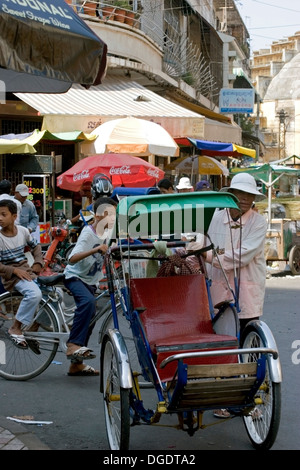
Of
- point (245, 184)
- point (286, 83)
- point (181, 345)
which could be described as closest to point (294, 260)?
point (245, 184)

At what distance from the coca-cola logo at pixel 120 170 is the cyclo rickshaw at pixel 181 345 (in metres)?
6.95

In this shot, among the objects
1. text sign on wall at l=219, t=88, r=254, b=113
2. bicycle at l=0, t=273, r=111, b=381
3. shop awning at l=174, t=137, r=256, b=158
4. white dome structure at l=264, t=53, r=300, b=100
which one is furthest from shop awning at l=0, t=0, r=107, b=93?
white dome structure at l=264, t=53, r=300, b=100

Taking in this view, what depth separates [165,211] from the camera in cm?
484

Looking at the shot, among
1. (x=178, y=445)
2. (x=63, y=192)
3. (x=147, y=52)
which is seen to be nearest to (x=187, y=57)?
(x=147, y=52)

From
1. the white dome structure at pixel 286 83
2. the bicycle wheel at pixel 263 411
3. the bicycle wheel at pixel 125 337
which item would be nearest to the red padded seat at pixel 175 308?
the bicycle wheel at pixel 263 411

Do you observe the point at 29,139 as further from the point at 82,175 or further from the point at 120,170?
the point at 120,170

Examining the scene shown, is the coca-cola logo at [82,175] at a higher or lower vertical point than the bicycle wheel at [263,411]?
higher

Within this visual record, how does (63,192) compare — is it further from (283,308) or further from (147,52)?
(283,308)

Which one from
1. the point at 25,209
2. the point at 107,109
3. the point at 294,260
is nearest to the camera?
the point at 25,209

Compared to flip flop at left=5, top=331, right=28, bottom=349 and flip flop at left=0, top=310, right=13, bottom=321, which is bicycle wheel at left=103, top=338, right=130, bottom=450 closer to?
flip flop at left=5, top=331, right=28, bottom=349

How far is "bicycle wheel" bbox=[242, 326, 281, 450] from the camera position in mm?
4512

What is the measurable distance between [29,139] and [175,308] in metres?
8.57

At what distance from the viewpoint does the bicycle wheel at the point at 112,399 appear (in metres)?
4.53

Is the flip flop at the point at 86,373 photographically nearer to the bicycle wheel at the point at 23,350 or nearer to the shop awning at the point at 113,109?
the bicycle wheel at the point at 23,350
